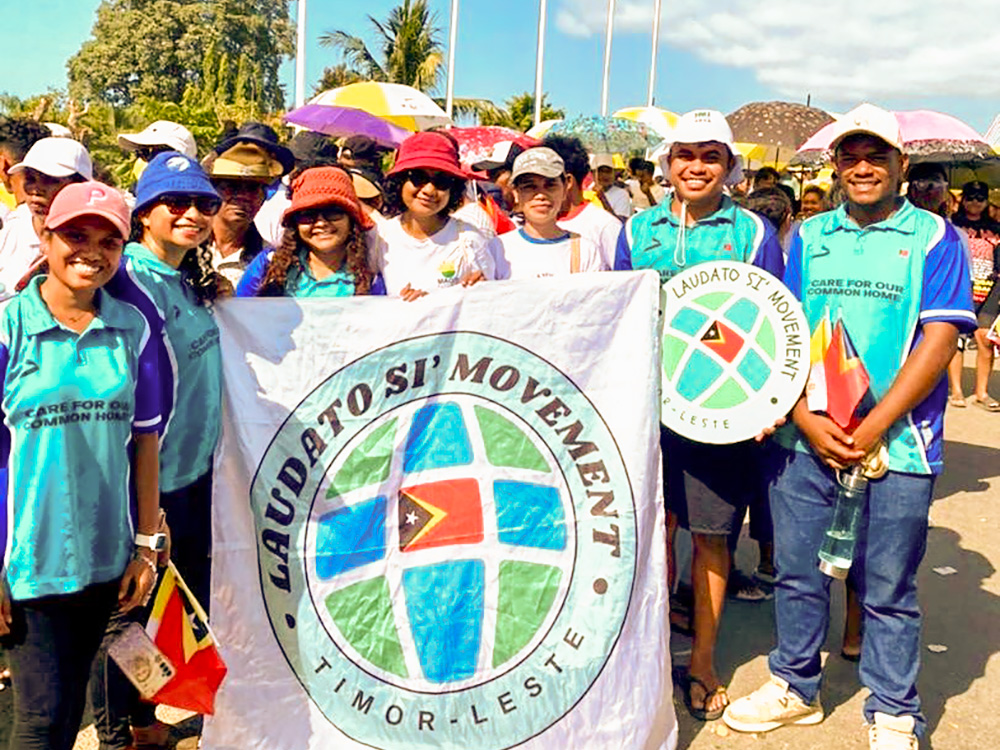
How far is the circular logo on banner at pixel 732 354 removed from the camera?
2.81m

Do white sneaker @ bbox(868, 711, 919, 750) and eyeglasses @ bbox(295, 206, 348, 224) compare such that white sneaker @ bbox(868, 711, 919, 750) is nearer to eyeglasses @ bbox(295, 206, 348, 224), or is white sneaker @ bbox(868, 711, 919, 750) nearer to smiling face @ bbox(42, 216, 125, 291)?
eyeglasses @ bbox(295, 206, 348, 224)

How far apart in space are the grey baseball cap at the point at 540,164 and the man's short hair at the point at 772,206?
2.25 metres

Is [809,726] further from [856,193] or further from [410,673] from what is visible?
[856,193]

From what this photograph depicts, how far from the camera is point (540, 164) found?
10.9 ft

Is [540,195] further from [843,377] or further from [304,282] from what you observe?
[843,377]

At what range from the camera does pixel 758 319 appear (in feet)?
9.32

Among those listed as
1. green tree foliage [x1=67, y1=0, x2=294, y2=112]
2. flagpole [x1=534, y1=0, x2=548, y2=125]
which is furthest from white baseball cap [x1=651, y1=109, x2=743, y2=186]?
green tree foliage [x1=67, y1=0, x2=294, y2=112]

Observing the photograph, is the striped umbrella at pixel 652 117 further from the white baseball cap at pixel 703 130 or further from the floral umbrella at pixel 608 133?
the white baseball cap at pixel 703 130

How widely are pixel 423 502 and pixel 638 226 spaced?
1216mm

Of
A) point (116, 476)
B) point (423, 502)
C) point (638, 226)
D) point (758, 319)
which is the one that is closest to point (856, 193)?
point (758, 319)

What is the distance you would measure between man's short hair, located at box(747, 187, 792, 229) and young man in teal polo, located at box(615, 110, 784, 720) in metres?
2.23

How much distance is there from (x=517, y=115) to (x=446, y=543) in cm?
2756

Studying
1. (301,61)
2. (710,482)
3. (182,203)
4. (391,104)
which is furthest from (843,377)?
(301,61)

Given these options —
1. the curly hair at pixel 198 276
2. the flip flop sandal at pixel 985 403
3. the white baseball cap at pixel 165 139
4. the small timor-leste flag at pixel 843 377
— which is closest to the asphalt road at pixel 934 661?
the small timor-leste flag at pixel 843 377
